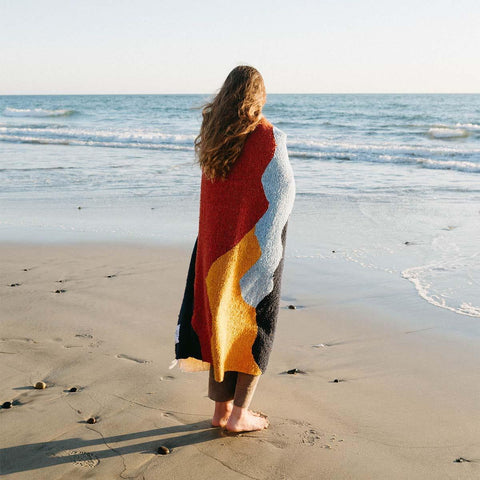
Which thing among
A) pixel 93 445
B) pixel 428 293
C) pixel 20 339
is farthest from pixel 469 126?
pixel 93 445

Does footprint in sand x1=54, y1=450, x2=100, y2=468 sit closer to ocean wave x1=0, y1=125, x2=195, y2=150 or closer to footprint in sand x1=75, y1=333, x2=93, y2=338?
footprint in sand x1=75, y1=333, x2=93, y2=338

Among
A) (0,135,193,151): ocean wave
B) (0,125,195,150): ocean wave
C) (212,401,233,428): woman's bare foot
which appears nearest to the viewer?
(212,401,233,428): woman's bare foot

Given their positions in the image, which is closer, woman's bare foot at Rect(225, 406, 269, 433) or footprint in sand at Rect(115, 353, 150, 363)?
woman's bare foot at Rect(225, 406, 269, 433)

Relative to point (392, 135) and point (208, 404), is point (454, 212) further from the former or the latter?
point (392, 135)

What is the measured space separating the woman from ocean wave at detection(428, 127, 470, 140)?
64.3ft

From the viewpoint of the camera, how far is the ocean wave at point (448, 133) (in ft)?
68.3

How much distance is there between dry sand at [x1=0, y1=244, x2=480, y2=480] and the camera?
2.52m

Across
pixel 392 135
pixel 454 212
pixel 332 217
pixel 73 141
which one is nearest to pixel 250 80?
pixel 332 217

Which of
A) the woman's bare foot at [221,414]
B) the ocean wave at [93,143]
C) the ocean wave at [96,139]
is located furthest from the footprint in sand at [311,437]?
the ocean wave at [96,139]


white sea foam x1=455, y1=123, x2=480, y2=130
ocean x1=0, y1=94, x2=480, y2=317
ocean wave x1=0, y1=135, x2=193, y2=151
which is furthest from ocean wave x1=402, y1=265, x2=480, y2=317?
white sea foam x1=455, y1=123, x2=480, y2=130

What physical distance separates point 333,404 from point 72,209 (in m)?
5.73

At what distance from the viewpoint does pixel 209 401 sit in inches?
121

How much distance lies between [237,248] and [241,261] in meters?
0.07

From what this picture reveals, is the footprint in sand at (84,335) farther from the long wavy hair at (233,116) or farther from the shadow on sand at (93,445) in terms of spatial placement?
the long wavy hair at (233,116)
